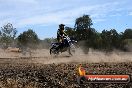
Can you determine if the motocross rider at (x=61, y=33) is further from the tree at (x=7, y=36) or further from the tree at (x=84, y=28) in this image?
the tree at (x=7, y=36)

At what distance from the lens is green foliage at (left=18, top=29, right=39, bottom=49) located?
6016 cm

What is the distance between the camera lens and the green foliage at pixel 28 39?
60.2 meters

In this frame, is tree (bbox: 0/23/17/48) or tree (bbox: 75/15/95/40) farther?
tree (bbox: 0/23/17/48)

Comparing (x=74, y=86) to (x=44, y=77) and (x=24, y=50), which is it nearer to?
(x=44, y=77)

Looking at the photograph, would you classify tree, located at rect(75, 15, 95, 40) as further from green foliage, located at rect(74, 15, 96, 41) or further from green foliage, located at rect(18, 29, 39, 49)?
green foliage, located at rect(18, 29, 39, 49)

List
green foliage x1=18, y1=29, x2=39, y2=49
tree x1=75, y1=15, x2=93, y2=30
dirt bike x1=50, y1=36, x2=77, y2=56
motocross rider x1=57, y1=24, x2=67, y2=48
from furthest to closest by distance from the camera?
green foliage x1=18, y1=29, x2=39, y2=49 → tree x1=75, y1=15, x2=93, y2=30 → dirt bike x1=50, y1=36, x2=77, y2=56 → motocross rider x1=57, y1=24, x2=67, y2=48

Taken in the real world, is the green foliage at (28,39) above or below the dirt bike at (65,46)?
above

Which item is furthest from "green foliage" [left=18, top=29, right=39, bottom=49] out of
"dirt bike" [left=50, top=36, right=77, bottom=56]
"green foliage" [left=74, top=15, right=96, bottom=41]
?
"dirt bike" [left=50, top=36, right=77, bottom=56]

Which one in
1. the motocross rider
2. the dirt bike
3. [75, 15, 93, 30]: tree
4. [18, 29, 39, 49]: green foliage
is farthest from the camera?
[18, 29, 39, 49]: green foliage

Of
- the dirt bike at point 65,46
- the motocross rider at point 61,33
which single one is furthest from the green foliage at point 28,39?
the motocross rider at point 61,33

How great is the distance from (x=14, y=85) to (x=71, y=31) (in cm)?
2898

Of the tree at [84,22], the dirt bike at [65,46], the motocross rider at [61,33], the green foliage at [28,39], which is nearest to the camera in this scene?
the motocross rider at [61,33]

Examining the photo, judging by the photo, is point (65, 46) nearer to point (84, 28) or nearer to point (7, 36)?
point (84, 28)

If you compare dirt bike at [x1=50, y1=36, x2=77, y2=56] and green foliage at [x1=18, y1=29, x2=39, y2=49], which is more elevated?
green foliage at [x1=18, y1=29, x2=39, y2=49]
